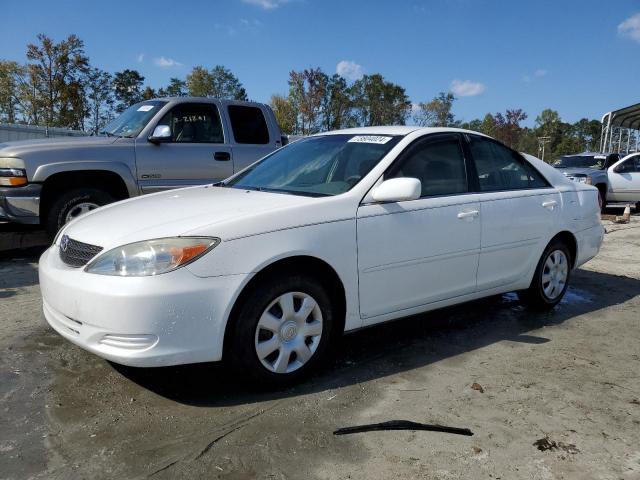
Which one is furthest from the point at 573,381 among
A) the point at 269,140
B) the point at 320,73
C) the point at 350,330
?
the point at 320,73

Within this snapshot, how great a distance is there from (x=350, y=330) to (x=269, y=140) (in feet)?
16.0

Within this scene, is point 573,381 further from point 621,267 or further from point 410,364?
point 621,267

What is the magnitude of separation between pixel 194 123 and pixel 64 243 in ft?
13.7

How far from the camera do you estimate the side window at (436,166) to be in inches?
152

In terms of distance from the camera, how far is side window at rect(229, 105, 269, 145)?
7578mm

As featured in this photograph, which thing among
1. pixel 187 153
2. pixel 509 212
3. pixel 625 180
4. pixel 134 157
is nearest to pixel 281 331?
pixel 509 212

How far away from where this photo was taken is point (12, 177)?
6.00 metres

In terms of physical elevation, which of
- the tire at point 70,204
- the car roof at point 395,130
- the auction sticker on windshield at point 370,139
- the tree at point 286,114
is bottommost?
the tire at point 70,204

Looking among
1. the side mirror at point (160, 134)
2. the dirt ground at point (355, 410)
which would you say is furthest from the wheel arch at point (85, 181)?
the dirt ground at point (355, 410)

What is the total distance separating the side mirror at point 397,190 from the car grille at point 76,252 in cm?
166

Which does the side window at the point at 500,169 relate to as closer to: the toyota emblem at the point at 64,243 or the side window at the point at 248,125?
the toyota emblem at the point at 64,243

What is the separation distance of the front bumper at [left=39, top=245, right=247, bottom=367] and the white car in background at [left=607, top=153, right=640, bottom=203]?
14.8 m

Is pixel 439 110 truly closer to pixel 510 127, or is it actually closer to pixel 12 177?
pixel 510 127

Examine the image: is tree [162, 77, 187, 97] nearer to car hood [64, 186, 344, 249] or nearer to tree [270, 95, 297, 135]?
tree [270, 95, 297, 135]
